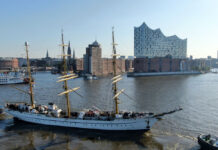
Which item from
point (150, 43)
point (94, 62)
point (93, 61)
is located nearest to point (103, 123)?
point (93, 61)

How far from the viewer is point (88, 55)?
436 ft

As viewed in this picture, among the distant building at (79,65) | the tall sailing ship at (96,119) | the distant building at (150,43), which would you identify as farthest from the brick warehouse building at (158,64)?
the tall sailing ship at (96,119)

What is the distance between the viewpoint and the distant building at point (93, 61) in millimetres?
128625


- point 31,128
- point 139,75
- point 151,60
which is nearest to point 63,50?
point 31,128

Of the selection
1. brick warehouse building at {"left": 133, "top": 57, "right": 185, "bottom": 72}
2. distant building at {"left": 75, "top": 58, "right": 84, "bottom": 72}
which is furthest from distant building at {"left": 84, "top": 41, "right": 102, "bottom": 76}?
brick warehouse building at {"left": 133, "top": 57, "right": 185, "bottom": 72}

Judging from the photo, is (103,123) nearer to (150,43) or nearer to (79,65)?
(79,65)

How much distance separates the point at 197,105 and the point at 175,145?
715 inches

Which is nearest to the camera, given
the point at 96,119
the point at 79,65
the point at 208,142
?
the point at 208,142

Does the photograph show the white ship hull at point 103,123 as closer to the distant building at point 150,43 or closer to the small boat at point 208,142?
the small boat at point 208,142

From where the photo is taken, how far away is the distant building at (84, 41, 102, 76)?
422 ft

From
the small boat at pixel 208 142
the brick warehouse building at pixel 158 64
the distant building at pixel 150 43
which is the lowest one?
the small boat at pixel 208 142

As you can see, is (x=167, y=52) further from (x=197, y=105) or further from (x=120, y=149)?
(x=120, y=149)

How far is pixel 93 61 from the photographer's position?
425 ft

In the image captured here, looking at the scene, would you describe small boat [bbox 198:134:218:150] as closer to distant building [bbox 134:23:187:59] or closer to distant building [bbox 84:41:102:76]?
distant building [bbox 84:41:102:76]
